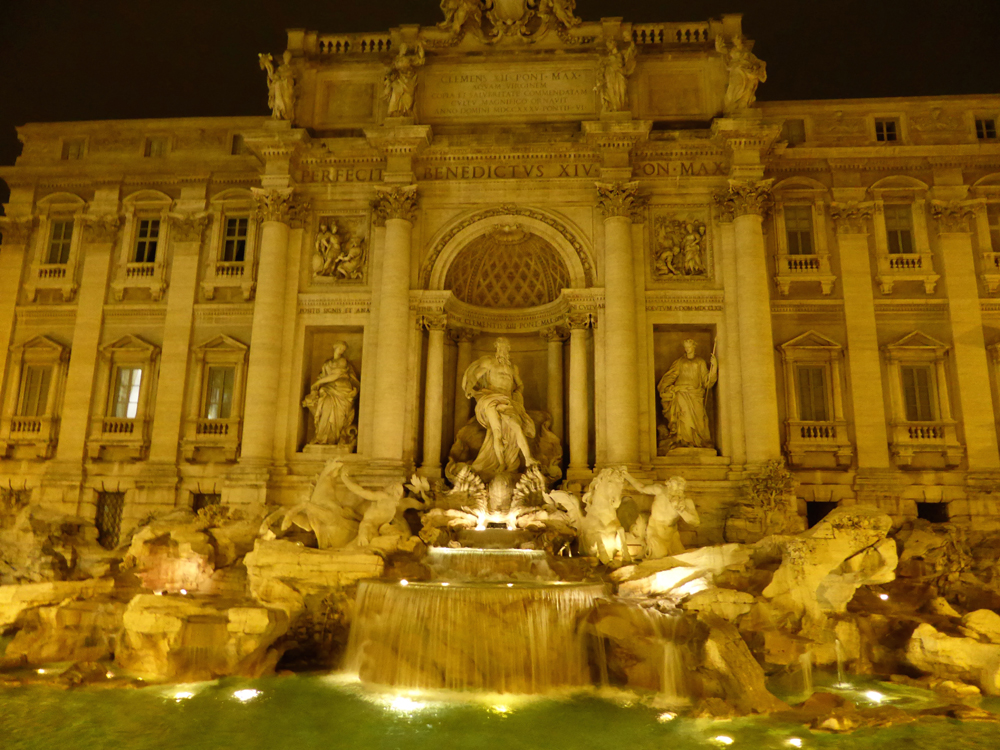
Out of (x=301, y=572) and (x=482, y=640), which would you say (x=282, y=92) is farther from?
(x=482, y=640)

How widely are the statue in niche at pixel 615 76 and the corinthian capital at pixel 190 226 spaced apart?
12.0 meters

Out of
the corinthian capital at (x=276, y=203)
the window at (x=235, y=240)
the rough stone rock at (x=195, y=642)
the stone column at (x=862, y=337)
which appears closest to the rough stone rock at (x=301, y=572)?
the rough stone rock at (x=195, y=642)

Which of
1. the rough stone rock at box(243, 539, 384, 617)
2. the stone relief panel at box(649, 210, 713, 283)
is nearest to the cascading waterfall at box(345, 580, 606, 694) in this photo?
the rough stone rock at box(243, 539, 384, 617)

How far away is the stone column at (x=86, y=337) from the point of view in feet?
66.6

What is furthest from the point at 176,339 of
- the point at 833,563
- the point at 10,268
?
the point at 833,563

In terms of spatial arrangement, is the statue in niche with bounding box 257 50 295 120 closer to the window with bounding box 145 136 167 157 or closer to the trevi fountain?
the trevi fountain

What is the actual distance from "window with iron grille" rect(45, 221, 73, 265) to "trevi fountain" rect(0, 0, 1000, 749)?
1.14 metres

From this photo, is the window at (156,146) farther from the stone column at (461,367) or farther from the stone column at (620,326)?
the stone column at (620,326)

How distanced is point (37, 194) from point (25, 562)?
457 inches

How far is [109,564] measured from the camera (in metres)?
16.8

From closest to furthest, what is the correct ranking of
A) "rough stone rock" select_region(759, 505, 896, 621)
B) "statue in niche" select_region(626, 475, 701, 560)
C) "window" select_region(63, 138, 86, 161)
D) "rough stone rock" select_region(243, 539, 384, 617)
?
"rough stone rock" select_region(759, 505, 896, 621), "rough stone rock" select_region(243, 539, 384, 617), "statue in niche" select_region(626, 475, 701, 560), "window" select_region(63, 138, 86, 161)

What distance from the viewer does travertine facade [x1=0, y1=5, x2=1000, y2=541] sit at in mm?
18625

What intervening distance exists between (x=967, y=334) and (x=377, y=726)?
58.6 feet

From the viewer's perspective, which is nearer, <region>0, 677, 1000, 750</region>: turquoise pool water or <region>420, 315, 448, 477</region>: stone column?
<region>0, 677, 1000, 750</region>: turquoise pool water
